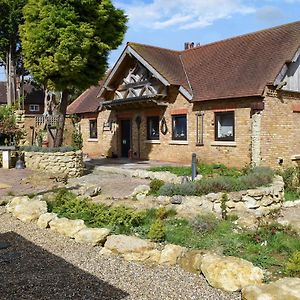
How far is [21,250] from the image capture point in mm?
6355

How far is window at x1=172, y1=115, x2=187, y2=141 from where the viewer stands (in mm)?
18141

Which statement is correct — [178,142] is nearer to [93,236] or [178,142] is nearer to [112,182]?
[112,182]

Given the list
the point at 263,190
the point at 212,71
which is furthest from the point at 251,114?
the point at 263,190

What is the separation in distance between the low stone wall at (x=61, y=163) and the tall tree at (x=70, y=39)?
1633 mm

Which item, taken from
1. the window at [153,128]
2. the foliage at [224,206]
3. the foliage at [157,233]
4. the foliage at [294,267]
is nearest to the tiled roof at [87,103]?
the window at [153,128]

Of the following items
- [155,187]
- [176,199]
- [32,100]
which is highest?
[32,100]

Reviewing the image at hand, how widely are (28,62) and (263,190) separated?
11.2 meters

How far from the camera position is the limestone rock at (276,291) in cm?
396

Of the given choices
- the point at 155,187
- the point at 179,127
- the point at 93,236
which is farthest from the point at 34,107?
the point at 93,236

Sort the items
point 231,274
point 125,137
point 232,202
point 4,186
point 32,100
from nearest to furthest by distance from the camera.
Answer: point 231,274, point 232,202, point 4,186, point 125,137, point 32,100

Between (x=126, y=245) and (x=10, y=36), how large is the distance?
31.1 meters

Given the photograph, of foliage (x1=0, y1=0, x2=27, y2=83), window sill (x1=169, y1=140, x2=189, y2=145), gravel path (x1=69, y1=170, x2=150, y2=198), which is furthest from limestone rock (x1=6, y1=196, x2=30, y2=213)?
foliage (x1=0, y1=0, x2=27, y2=83)

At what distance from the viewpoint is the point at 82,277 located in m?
5.10

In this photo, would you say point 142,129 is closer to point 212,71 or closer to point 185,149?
point 185,149
